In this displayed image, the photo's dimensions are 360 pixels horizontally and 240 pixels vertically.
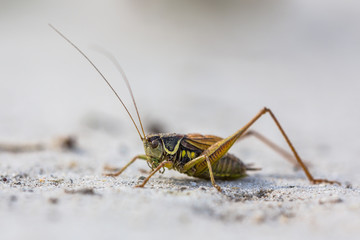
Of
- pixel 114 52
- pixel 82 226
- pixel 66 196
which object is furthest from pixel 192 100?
pixel 82 226

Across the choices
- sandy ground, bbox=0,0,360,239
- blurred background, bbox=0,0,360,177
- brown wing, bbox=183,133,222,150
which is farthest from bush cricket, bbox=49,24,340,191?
blurred background, bbox=0,0,360,177

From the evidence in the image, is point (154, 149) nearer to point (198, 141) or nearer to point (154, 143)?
point (154, 143)

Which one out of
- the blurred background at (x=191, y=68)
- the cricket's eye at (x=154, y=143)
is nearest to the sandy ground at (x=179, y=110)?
the blurred background at (x=191, y=68)

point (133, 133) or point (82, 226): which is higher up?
point (133, 133)

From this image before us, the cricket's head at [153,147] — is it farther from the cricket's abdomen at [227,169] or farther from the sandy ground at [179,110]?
the cricket's abdomen at [227,169]

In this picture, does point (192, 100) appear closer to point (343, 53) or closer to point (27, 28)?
point (343, 53)
